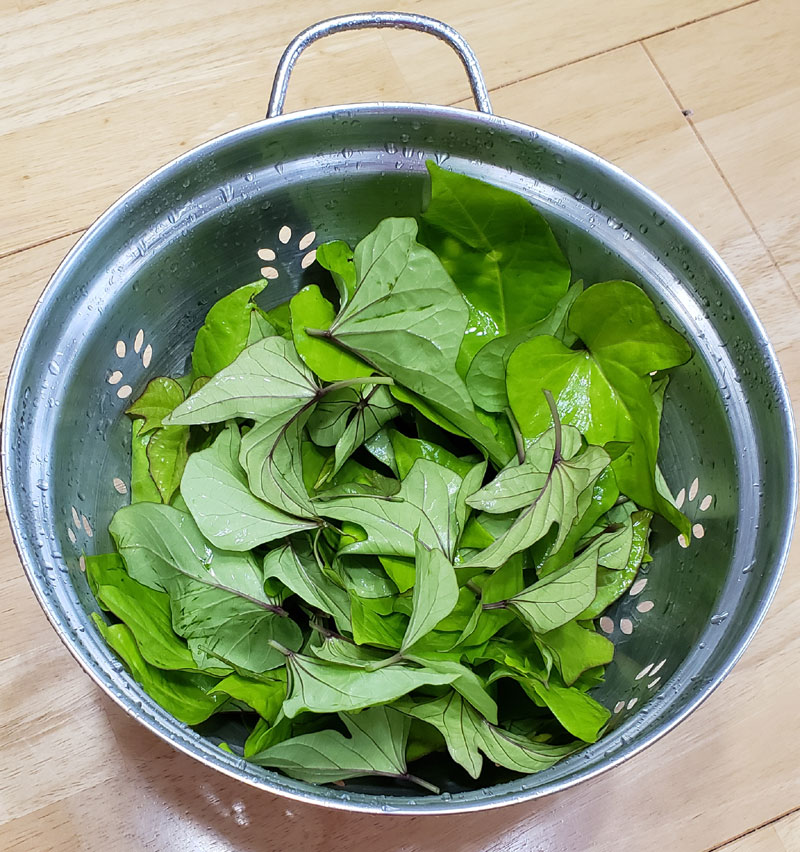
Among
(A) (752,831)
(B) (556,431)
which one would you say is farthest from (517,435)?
(A) (752,831)

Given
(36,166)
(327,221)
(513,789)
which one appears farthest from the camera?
(36,166)

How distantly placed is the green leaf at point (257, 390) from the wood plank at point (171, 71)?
244 mm

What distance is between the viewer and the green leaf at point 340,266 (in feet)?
1.36

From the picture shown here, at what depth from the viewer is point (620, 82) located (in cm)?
59

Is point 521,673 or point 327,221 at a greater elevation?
point 327,221

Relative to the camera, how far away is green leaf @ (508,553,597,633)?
0.35 metres

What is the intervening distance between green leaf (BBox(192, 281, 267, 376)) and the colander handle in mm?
88

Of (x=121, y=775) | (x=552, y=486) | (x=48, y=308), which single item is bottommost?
(x=121, y=775)

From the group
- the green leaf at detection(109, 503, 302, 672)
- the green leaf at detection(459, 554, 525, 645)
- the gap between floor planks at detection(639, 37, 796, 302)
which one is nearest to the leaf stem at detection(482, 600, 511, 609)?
the green leaf at detection(459, 554, 525, 645)

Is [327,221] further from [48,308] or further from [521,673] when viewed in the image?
[521,673]

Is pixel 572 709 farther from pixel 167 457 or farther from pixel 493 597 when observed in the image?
pixel 167 457

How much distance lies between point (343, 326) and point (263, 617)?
0.14m

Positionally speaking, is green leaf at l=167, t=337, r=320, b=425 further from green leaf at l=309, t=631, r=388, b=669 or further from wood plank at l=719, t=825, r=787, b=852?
wood plank at l=719, t=825, r=787, b=852

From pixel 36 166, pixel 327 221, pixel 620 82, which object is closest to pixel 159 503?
pixel 327 221
